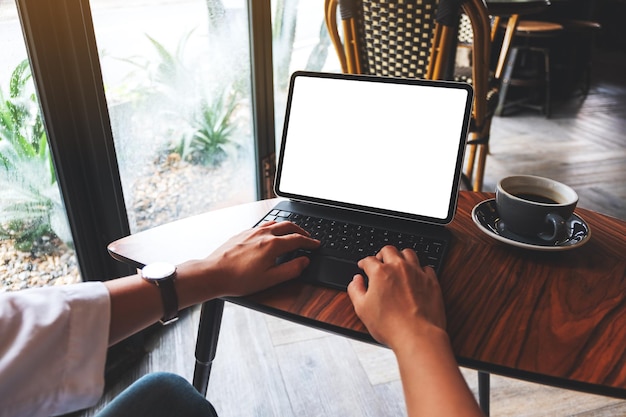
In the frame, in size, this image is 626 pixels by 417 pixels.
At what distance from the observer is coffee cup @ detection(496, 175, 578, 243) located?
2.15ft

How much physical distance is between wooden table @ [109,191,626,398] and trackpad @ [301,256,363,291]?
0.01 m

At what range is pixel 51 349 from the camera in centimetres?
47

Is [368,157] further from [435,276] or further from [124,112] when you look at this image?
[124,112]

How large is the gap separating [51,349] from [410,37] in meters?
1.45

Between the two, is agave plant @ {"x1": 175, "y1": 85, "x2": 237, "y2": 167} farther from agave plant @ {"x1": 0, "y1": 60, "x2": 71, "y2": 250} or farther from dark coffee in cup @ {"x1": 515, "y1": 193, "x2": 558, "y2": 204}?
dark coffee in cup @ {"x1": 515, "y1": 193, "x2": 558, "y2": 204}

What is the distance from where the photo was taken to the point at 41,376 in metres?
0.46

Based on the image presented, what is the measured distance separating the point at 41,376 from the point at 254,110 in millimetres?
1267

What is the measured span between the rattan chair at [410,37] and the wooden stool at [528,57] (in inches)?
73.9

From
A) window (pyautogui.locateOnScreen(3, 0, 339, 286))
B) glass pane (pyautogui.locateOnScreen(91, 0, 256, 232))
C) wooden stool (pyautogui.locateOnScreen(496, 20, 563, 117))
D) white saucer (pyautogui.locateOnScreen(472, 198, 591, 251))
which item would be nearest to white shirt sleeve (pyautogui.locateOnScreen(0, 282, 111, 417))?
white saucer (pyautogui.locateOnScreen(472, 198, 591, 251))

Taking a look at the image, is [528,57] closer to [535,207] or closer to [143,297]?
[535,207]

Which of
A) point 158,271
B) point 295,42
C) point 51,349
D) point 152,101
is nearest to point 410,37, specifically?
point 295,42

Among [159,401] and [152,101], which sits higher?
[152,101]

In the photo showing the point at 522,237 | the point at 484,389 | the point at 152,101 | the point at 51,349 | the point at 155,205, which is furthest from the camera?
the point at 155,205

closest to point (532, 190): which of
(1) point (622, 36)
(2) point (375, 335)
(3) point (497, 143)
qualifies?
(2) point (375, 335)
